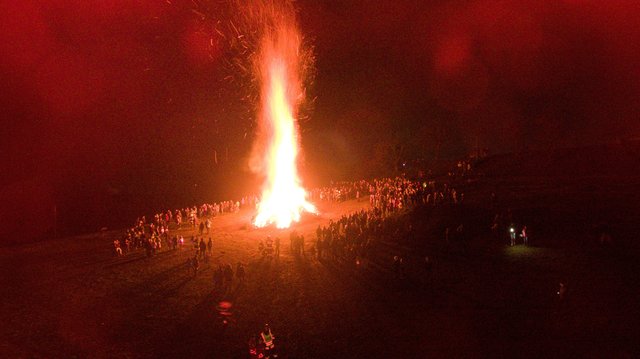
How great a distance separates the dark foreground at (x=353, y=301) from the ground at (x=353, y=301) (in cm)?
6

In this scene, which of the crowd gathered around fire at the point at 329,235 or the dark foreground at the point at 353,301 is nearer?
the dark foreground at the point at 353,301

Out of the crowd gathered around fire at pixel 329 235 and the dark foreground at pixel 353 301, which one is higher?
the crowd gathered around fire at pixel 329 235

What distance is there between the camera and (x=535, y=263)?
1886 centimetres

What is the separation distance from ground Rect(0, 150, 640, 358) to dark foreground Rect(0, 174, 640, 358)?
2.5 inches

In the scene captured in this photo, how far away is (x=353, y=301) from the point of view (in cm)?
1590

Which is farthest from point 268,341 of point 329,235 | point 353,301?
point 329,235

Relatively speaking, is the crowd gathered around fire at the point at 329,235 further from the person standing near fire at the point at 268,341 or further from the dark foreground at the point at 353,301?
the person standing near fire at the point at 268,341

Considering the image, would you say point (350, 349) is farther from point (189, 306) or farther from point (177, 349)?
point (189, 306)

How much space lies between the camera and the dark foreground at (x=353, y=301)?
1258 cm

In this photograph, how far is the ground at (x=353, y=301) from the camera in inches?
496

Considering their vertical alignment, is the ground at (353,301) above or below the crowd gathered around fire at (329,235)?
below

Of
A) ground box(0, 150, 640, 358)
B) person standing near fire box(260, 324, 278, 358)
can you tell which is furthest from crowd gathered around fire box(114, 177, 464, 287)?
person standing near fire box(260, 324, 278, 358)

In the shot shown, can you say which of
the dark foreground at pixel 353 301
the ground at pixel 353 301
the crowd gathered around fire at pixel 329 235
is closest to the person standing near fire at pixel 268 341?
the ground at pixel 353 301

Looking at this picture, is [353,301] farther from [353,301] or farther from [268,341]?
[268,341]
